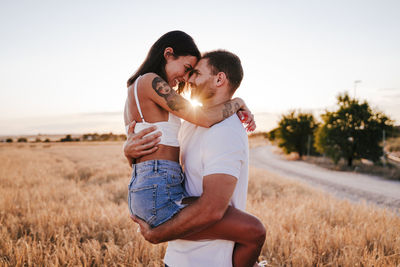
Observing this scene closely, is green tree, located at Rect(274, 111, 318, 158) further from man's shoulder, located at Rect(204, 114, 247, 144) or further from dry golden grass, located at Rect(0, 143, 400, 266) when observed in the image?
man's shoulder, located at Rect(204, 114, 247, 144)

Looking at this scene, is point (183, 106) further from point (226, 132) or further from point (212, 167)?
point (212, 167)

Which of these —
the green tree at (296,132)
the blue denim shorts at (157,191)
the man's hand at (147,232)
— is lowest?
the green tree at (296,132)

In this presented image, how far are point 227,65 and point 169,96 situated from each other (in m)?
0.58

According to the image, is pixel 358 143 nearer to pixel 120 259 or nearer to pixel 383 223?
pixel 383 223

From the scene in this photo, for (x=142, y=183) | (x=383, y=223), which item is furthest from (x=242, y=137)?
(x=383, y=223)

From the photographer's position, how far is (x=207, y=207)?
1637mm

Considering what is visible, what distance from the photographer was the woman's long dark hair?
102 inches

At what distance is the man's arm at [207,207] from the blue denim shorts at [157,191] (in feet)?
0.50

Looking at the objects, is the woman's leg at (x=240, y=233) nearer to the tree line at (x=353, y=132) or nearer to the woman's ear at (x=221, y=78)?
the woman's ear at (x=221, y=78)

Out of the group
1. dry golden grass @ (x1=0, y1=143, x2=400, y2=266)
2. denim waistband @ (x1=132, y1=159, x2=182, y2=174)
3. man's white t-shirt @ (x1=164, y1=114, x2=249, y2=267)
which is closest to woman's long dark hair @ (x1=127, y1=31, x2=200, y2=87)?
man's white t-shirt @ (x1=164, y1=114, x2=249, y2=267)

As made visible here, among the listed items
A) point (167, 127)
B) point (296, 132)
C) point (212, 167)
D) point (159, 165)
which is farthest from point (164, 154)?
point (296, 132)

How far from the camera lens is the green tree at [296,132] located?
29578 millimetres

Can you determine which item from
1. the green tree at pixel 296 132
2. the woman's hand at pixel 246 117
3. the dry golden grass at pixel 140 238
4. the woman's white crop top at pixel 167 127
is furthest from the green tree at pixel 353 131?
the woman's white crop top at pixel 167 127

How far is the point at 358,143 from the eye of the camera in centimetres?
1877
